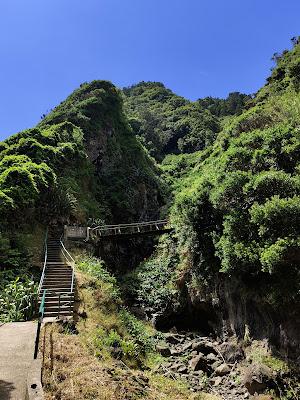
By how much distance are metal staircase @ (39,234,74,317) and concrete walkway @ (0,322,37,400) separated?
1377mm

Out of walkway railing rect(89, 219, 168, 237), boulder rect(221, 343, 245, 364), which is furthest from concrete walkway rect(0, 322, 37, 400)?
walkway railing rect(89, 219, 168, 237)

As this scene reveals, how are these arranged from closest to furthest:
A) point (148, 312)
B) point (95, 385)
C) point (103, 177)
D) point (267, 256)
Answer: point (95, 385) → point (267, 256) → point (148, 312) → point (103, 177)

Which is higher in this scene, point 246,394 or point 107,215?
point 107,215

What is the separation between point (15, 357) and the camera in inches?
381

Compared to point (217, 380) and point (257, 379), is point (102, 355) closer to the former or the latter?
point (217, 380)

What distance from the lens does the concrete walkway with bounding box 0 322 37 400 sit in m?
8.00

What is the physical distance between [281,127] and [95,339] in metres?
13.5

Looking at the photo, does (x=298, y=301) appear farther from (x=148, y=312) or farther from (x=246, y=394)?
(x=148, y=312)

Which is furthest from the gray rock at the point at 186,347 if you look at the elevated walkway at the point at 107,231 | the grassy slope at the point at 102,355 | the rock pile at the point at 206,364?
the elevated walkway at the point at 107,231

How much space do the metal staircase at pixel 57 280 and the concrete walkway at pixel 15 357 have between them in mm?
1377

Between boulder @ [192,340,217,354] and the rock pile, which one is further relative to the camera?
boulder @ [192,340,217,354]

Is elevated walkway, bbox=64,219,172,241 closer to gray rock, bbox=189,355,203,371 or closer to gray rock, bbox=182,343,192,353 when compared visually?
gray rock, bbox=182,343,192,353

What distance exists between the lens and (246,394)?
12.8 metres

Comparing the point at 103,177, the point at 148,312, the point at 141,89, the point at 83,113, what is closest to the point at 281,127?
the point at 148,312
